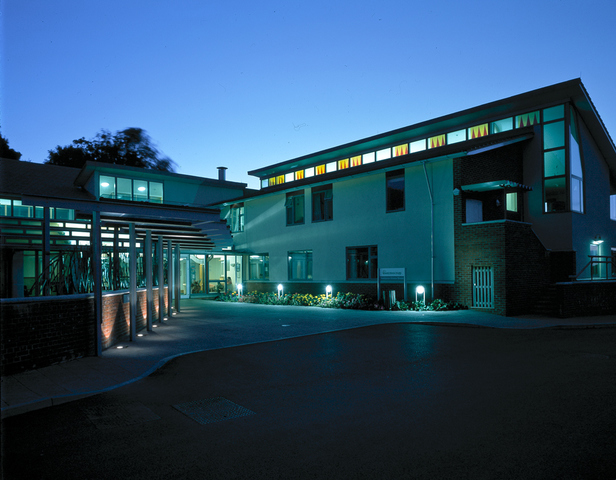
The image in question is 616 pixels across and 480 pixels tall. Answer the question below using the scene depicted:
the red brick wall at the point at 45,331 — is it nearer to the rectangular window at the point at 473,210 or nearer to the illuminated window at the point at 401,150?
the rectangular window at the point at 473,210

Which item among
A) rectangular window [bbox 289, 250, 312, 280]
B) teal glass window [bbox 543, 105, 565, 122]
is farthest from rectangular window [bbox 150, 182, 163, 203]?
teal glass window [bbox 543, 105, 565, 122]

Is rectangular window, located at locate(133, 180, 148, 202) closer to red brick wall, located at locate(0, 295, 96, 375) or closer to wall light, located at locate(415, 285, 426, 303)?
wall light, located at locate(415, 285, 426, 303)

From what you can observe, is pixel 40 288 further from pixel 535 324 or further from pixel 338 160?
pixel 338 160

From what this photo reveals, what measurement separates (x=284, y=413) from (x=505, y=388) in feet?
10.8

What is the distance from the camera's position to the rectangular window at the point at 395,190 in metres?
21.0

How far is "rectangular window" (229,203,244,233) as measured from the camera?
97.9 feet

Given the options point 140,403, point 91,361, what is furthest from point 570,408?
point 91,361

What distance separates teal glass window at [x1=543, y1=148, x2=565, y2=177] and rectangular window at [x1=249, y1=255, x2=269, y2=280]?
610 inches

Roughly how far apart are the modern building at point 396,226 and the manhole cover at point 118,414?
352 cm

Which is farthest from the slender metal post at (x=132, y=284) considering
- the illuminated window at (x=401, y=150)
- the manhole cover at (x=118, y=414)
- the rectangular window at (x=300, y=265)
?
the illuminated window at (x=401, y=150)

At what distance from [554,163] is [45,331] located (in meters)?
20.0

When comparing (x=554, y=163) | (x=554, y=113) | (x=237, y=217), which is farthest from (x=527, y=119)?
(x=237, y=217)

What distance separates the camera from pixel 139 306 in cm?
1367

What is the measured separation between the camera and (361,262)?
73.8 feet
